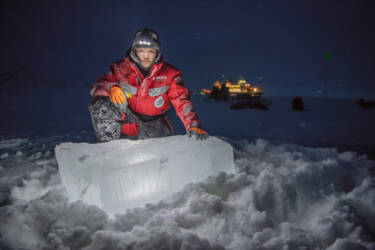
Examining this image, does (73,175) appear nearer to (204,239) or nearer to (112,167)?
(112,167)

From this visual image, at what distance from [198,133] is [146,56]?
1150mm

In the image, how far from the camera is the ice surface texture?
1.52 meters

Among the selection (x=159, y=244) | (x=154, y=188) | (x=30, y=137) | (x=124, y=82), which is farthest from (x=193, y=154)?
(x=30, y=137)

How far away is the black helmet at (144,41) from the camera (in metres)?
2.41

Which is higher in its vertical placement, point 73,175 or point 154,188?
point 73,175

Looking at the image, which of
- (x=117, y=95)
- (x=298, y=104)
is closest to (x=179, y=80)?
(x=117, y=95)

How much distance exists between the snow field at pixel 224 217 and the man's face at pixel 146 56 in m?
1.57

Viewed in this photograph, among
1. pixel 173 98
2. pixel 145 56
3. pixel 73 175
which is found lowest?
pixel 73 175

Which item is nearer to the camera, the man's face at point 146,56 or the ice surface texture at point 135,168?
the ice surface texture at point 135,168

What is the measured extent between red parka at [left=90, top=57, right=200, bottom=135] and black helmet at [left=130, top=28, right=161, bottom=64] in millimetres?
87

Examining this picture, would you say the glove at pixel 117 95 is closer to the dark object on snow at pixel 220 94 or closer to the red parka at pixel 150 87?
the red parka at pixel 150 87

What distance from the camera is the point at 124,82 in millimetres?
2502

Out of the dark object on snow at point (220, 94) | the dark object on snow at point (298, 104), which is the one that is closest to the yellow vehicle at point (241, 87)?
the dark object on snow at point (220, 94)

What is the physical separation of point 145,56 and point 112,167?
5.00 feet
